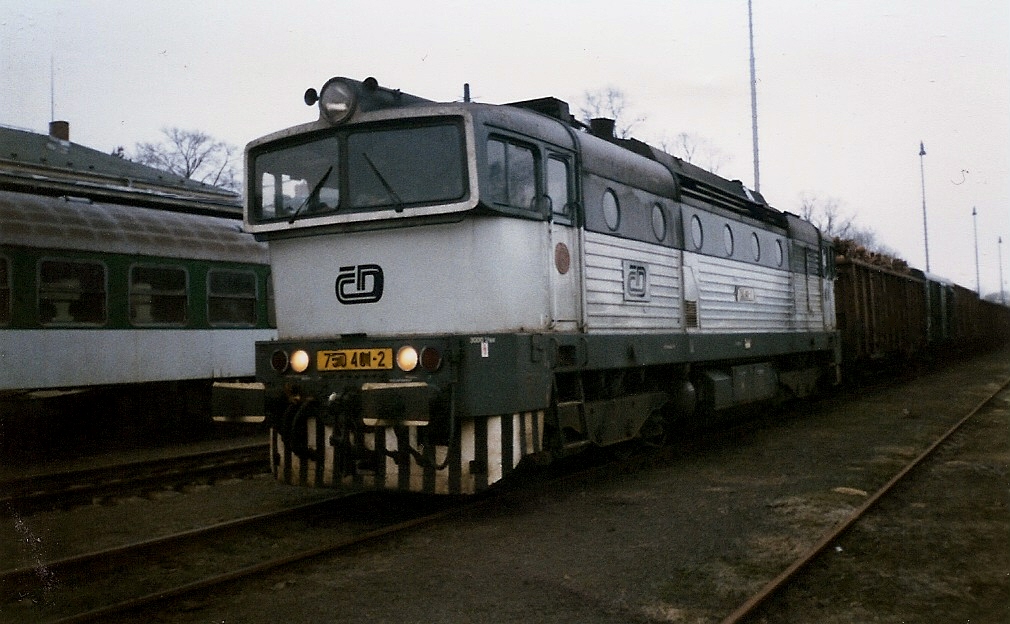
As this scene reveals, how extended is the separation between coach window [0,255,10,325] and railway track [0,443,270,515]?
230cm

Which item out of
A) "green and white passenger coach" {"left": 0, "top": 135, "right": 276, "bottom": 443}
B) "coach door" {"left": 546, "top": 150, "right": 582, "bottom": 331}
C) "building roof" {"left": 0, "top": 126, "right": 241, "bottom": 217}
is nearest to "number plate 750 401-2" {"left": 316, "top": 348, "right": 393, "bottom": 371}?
"coach door" {"left": 546, "top": 150, "right": 582, "bottom": 331}

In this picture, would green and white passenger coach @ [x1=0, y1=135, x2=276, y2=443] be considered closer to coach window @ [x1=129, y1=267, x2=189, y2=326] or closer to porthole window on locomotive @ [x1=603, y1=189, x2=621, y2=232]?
coach window @ [x1=129, y1=267, x2=189, y2=326]

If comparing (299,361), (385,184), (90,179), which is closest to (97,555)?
(299,361)

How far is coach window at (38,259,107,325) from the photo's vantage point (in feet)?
33.8

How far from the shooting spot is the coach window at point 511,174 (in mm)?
6227

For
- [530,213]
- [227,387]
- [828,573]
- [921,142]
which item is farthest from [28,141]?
[921,142]

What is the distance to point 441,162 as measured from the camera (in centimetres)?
620

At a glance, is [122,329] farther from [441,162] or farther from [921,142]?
[921,142]

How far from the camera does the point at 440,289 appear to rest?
6.20 m

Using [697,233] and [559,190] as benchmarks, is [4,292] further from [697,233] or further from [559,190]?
[697,233]

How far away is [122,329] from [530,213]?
23.7ft

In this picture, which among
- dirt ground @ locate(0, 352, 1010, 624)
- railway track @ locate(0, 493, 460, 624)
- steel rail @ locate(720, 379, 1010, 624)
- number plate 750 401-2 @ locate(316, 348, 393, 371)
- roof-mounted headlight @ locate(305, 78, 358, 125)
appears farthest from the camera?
roof-mounted headlight @ locate(305, 78, 358, 125)

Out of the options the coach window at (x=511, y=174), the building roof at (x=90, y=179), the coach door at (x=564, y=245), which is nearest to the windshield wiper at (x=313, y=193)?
the coach window at (x=511, y=174)

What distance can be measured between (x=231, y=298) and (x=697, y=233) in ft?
24.0
